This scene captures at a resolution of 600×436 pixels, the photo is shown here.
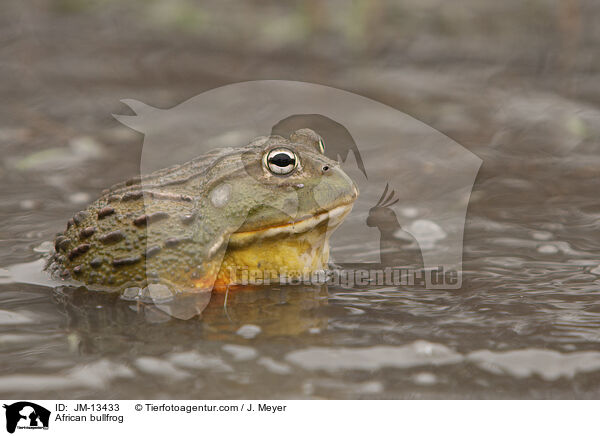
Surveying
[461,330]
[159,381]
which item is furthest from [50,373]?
[461,330]

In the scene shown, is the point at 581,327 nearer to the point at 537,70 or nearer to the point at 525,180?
the point at 525,180

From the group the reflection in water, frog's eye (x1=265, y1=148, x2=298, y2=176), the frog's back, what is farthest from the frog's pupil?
the reflection in water

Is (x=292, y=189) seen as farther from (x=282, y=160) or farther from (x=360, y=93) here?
(x=360, y=93)
